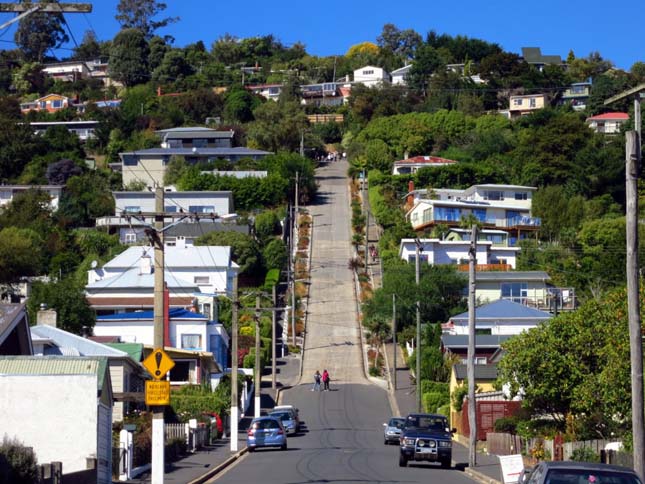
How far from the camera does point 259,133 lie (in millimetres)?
Result: 143875

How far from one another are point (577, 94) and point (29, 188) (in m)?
84.2

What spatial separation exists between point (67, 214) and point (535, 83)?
79.1m

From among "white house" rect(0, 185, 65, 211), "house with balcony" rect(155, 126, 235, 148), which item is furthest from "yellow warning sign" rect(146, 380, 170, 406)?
"house with balcony" rect(155, 126, 235, 148)

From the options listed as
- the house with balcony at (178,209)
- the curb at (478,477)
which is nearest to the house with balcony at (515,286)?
the house with balcony at (178,209)

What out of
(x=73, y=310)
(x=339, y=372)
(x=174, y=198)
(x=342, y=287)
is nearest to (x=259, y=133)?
(x=174, y=198)

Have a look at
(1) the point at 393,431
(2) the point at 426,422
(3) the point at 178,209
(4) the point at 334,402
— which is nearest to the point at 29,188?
(3) the point at 178,209

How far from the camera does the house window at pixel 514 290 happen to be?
314 feet

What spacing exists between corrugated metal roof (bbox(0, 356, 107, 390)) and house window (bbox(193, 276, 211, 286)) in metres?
61.6

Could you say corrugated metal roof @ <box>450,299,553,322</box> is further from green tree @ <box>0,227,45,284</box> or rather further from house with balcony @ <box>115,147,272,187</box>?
house with balcony @ <box>115,147,272,187</box>

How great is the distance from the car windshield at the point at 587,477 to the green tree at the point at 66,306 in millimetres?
51293

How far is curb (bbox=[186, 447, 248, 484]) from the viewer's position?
107 feet

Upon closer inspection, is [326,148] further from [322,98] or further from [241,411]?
[241,411]

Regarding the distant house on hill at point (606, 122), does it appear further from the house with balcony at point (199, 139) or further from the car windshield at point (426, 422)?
the car windshield at point (426, 422)

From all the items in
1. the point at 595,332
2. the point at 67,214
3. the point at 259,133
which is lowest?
the point at 595,332
